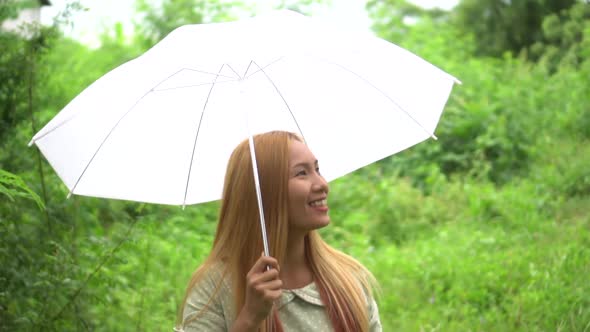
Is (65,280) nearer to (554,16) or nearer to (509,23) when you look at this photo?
(554,16)

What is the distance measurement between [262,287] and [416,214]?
221 inches

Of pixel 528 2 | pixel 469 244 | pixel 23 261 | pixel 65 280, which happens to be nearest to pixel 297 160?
pixel 65 280

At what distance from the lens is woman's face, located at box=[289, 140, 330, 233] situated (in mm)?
2467

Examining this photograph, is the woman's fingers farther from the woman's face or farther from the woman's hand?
the woman's face

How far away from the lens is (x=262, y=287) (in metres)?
2.13

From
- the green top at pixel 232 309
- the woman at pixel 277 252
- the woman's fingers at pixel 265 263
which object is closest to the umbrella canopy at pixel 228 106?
the woman at pixel 277 252

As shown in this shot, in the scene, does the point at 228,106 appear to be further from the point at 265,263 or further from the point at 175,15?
the point at 175,15

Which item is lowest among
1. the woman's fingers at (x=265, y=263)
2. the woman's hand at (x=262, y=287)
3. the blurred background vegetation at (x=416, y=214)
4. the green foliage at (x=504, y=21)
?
the green foliage at (x=504, y=21)

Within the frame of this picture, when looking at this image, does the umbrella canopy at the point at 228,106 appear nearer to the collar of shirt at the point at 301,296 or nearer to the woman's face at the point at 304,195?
the woman's face at the point at 304,195

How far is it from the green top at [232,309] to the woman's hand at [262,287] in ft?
0.87

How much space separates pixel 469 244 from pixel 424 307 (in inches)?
39.4

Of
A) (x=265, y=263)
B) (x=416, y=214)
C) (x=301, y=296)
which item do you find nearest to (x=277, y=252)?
(x=301, y=296)

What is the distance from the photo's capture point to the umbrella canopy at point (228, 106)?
2492 millimetres

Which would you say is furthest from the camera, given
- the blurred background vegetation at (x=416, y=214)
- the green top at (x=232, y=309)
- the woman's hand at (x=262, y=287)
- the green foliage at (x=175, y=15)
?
the green foliage at (x=175, y=15)
